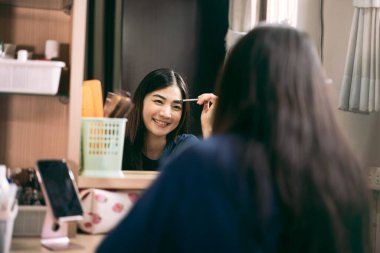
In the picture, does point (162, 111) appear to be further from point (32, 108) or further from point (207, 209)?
point (207, 209)

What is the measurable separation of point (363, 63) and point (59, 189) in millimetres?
1349

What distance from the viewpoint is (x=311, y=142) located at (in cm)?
90

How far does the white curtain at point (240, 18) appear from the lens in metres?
2.21

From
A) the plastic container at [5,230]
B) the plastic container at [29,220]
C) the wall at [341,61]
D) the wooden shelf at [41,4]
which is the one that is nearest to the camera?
the plastic container at [5,230]

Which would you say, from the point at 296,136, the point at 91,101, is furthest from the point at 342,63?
the point at 296,136

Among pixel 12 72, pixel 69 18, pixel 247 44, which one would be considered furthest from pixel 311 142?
pixel 69 18

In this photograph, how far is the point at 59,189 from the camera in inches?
53.1

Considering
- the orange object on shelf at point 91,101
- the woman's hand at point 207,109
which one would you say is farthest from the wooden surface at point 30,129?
the woman's hand at point 207,109

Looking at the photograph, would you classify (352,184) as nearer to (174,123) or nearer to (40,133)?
(40,133)

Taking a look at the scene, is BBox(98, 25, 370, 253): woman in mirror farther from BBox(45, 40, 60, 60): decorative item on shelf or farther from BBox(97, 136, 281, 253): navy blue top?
BBox(45, 40, 60, 60): decorative item on shelf

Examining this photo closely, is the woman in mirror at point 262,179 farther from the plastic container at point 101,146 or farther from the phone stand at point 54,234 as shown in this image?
the plastic container at point 101,146

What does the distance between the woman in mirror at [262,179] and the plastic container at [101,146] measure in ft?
1.99

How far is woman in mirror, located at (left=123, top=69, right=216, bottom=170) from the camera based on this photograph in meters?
2.43

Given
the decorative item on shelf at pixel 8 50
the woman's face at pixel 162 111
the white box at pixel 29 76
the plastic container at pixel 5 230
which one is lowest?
the plastic container at pixel 5 230
